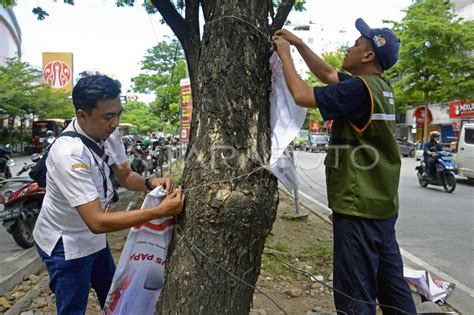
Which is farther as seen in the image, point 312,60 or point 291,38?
point 312,60

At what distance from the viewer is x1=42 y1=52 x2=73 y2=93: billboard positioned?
3700cm

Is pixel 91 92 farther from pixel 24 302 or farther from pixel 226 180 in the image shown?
pixel 24 302

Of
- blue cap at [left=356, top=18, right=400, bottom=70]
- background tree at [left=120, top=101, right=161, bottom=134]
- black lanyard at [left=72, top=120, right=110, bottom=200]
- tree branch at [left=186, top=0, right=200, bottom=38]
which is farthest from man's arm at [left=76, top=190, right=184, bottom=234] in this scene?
background tree at [left=120, top=101, right=161, bottom=134]

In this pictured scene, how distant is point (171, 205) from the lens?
194cm

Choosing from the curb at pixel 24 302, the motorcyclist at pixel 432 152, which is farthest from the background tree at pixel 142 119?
the curb at pixel 24 302

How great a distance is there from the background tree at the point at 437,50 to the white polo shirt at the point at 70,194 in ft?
79.7

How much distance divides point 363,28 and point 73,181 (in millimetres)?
1616

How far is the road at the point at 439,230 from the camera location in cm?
487

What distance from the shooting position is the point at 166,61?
2819cm

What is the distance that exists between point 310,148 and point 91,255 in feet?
110

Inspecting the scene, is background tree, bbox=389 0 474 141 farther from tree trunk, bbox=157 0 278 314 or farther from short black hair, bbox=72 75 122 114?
short black hair, bbox=72 75 122 114

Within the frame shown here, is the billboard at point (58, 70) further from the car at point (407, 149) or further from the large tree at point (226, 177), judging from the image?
the large tree at point (226, 177)

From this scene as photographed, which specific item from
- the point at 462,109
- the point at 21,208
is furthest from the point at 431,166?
the point at 462,109

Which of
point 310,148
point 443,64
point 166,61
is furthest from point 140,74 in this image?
point 443,64
